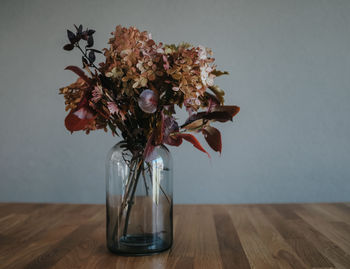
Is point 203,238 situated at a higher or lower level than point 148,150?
lower

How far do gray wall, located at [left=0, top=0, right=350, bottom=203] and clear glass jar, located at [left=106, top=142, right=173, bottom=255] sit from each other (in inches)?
39.3

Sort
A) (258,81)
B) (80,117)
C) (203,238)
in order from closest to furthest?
(80,117)
(203,238)
(258,81)

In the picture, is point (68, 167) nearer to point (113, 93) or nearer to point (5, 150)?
point (5, 150)

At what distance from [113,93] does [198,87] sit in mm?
184

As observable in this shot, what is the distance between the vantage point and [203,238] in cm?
93

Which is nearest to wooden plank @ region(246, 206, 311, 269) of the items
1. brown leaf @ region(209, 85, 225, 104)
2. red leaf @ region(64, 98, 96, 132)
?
brown leaf @ region(209, 85, 225, 104)

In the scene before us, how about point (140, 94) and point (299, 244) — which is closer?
point (140, 94)

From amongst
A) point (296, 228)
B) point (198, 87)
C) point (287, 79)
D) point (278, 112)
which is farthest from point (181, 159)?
point (198, 87)

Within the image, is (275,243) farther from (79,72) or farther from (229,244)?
(79,72)

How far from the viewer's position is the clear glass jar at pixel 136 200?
2.58 ft

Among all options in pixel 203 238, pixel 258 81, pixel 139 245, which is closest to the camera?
pixel 139 245

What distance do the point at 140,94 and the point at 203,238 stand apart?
44 cm

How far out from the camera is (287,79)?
5.74ft

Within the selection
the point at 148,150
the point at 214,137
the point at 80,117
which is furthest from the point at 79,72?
the point at 214,137
